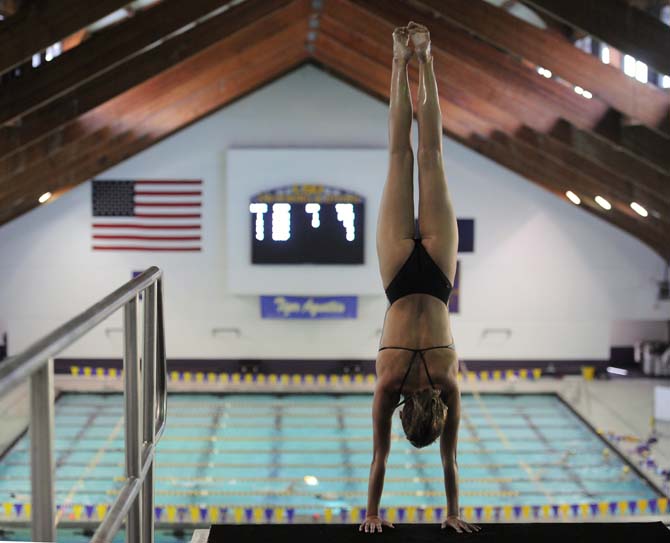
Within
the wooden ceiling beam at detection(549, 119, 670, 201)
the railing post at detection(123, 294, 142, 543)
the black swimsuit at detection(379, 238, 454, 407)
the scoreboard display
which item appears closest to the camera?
the railing post at detection(123, 294, 142, 543)

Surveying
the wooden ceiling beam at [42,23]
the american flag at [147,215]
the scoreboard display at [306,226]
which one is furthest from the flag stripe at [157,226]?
the wooden ceiling beam at [42,23]

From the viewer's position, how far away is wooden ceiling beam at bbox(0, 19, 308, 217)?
9.34 meters

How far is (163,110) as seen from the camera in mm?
10570

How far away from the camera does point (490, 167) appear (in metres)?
12.3

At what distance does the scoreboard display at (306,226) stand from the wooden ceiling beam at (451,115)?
5.21ft

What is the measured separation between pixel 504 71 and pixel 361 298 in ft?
17.7

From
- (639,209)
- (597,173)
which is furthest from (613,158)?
(639,209)

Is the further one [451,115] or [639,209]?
[451,115]

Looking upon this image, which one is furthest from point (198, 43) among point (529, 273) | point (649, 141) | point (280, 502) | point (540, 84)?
point (529, 273)

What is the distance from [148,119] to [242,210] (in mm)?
1911

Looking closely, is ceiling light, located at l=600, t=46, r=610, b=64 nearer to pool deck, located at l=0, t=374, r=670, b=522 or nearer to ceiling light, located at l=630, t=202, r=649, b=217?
ceiling light, located at l=630, t=202, r=649, b=217

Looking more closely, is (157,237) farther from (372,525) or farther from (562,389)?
(372,525)

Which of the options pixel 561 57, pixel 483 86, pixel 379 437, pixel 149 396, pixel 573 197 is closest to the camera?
pixel 149 396

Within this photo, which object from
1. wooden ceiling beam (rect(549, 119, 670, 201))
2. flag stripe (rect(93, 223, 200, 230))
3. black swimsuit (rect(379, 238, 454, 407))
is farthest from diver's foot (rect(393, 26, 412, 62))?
flag stripe (rect(93, 223, 200, 230))
